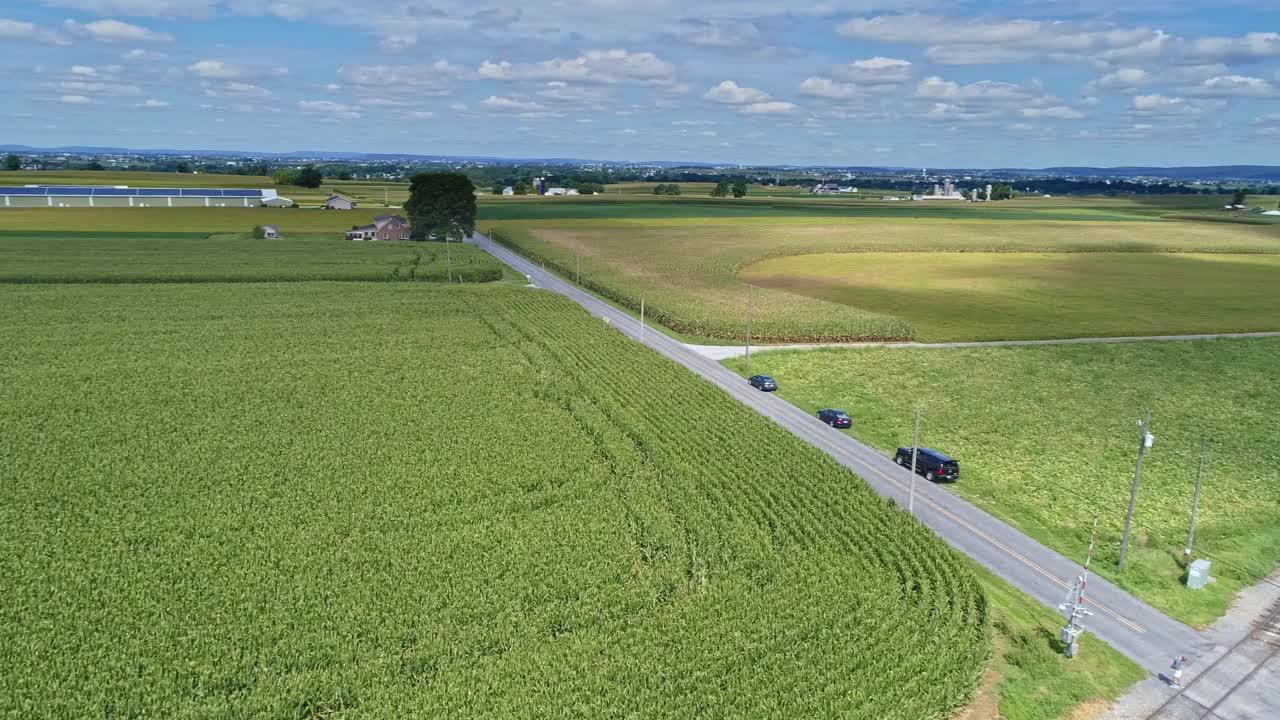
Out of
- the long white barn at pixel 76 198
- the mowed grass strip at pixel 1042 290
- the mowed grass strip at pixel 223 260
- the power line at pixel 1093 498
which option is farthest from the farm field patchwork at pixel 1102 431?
the long white barn at pixel 76 198

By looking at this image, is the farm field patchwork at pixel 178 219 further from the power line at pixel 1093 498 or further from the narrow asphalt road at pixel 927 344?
the power line at pixel 1093 498

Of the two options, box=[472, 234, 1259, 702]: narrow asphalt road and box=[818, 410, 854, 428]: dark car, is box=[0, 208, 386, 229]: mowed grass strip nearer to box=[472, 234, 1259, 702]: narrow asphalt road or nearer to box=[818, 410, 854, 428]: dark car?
box=[818, 410, 854, 428]: dark car

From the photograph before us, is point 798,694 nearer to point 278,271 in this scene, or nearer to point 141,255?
point 278,271

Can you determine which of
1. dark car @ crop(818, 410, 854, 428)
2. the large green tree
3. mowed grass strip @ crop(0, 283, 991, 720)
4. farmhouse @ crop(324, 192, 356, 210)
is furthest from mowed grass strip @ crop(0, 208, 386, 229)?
dark car @ crop(818, 410, 854, 428)

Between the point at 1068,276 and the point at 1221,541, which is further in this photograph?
the point at 1068,276

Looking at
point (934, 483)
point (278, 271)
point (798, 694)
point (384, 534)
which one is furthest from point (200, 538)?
point (278, 271)

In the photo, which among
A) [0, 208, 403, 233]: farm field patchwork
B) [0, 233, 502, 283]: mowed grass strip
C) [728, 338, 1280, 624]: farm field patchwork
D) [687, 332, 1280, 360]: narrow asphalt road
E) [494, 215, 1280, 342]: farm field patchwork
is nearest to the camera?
[728, 338, 1280, 624]: farm field patchwork
